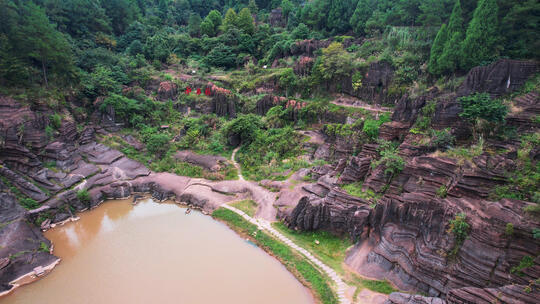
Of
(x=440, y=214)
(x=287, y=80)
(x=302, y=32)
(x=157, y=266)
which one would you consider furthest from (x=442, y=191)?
(x=302, y=32)

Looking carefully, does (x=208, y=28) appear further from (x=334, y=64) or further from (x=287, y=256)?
(x=287, y=256)

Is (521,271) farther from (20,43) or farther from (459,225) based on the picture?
(20,43)

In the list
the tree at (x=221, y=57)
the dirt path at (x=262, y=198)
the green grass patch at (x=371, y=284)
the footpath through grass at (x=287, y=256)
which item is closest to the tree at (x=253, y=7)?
the tree at (x=221, y=57)

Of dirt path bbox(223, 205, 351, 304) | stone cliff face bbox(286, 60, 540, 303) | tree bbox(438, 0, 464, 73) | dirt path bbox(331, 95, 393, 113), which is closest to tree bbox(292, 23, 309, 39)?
dirt path bbox(331, 95, 393, 113)

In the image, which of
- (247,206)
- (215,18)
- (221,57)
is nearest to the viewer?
(247,206)

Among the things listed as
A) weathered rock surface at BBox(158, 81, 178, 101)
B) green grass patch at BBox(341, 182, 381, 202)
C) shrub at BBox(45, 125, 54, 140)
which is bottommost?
green grass patch at BBox(341, 182, 381, 202)

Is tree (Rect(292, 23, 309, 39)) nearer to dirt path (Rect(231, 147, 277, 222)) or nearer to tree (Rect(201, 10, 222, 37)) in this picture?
tree (Rect(201, 10, 222, 37))

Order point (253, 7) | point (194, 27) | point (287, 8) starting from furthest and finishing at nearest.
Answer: point (253, 7)
point (194, 27)
point (287, 8)
